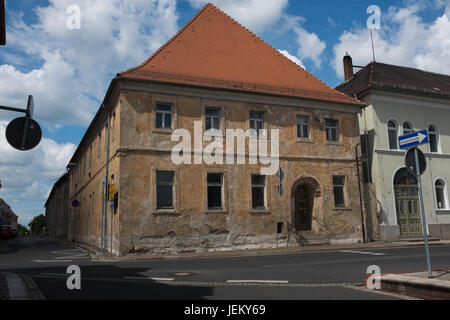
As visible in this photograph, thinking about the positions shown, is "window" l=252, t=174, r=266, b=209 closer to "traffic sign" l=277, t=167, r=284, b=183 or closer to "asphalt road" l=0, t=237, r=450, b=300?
"traffic sign" l=277, t=167, r=284, b=183

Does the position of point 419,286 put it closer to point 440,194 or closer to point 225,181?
point 225,181

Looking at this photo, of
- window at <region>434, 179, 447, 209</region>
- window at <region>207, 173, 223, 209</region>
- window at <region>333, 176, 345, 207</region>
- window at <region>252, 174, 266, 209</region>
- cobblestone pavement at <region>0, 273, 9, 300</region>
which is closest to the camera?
cobblestone pavement at <region>0, 273, 9, 300</region>

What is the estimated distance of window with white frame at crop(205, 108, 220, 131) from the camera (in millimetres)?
18984

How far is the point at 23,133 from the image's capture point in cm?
703

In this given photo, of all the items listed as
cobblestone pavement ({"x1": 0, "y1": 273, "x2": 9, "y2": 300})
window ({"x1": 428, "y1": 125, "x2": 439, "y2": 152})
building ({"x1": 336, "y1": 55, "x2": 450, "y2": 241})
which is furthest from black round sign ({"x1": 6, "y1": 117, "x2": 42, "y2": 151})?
window ({"x1": 428, "y1": 125, "x2": 439, "y2": 152})

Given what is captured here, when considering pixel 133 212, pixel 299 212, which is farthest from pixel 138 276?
pixel 299 212

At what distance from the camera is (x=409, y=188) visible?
77.2ft

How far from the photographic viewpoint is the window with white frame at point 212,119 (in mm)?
18984

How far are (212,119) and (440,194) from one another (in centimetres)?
1579

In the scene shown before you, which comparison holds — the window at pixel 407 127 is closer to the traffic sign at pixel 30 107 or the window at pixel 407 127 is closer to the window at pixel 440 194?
the window at pixel 440 194

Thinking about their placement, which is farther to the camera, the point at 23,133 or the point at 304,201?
the point at 304,201

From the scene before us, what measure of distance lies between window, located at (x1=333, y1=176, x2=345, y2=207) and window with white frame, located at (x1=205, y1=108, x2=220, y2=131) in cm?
734

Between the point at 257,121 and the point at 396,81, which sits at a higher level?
the point at 396,81

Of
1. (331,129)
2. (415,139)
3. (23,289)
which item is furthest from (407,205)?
(23,289)
